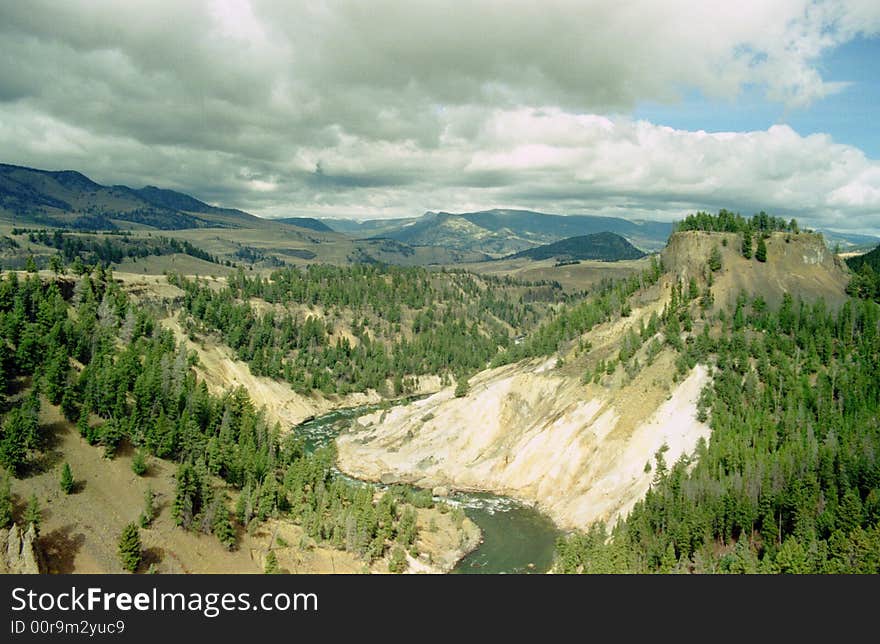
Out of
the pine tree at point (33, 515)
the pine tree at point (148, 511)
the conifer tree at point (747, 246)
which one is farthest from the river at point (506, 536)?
the conifer tree at point (747, 246)

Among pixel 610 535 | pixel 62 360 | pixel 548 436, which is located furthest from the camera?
pixel 548 436

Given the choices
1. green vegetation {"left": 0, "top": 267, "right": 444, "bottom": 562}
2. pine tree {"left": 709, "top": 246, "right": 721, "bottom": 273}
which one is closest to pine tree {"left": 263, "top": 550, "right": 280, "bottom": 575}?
green vegetation {"left": 0, "top": 267, "right": 444, "bottom": 562}

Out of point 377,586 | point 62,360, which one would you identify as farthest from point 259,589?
point 62,360

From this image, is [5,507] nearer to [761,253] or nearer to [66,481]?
[66,481]

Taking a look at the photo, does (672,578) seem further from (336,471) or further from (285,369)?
(285,369)

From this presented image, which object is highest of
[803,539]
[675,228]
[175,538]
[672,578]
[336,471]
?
[675,228]

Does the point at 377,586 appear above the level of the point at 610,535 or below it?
above

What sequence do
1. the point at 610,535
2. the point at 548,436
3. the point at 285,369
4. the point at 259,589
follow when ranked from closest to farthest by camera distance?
1. the point at 259,589
2. the point at 610,535
3. the point at 548,436
4. the point at 285,369

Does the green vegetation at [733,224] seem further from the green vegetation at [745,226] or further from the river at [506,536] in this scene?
the river at [506,536]
